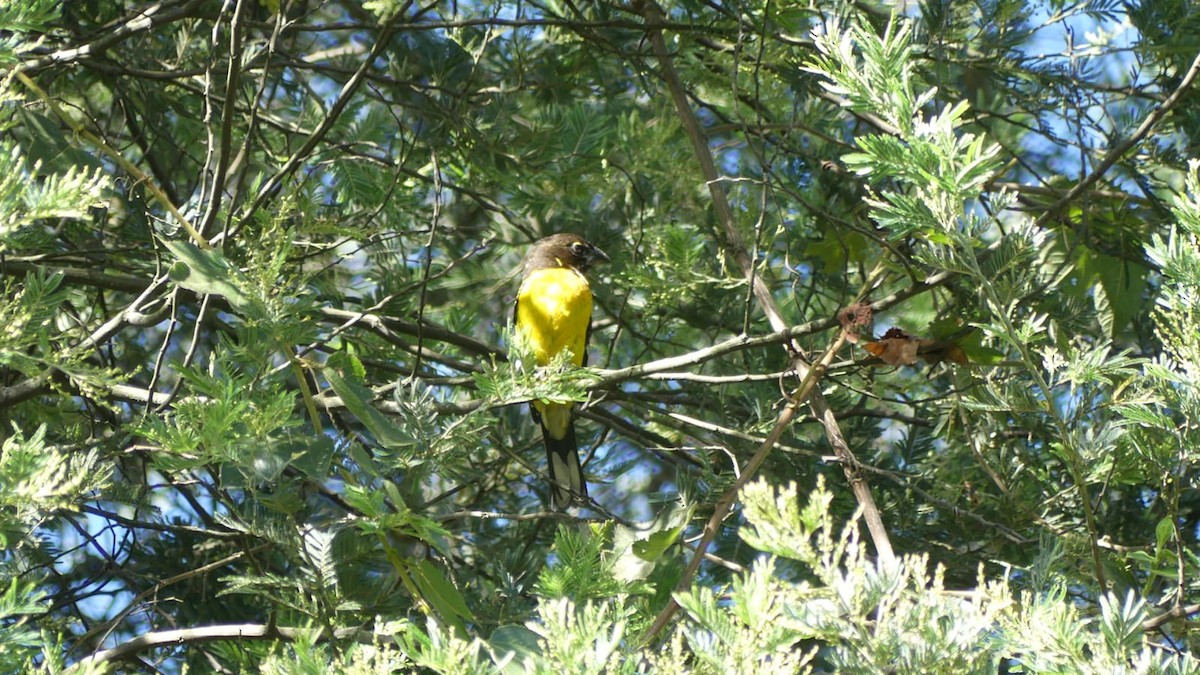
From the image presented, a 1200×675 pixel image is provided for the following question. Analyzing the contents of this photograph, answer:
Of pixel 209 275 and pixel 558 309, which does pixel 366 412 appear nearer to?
pixel 209 275

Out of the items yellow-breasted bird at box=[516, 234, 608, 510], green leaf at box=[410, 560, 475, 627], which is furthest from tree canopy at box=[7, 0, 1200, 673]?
yellow-breasted bird at box=[516, 234, 608, 510]

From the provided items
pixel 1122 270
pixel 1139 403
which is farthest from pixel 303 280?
pixel 1122 270

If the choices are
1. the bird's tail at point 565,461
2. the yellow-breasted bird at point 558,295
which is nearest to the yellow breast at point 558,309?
the yellow-breasted bird at point 558,295

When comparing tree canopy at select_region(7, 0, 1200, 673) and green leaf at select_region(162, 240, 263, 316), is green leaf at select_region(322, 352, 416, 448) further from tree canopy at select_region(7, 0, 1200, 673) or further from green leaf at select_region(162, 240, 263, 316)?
green leaf at select_region(162, 240, 263, 316)

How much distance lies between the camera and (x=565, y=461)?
16.4 ft

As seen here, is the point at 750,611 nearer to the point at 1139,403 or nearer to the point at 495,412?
the point at 1139,403

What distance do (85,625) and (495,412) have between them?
5.88 feet

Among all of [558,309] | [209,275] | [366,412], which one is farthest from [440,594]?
[558,309]

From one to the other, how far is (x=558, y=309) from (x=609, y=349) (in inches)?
30.4

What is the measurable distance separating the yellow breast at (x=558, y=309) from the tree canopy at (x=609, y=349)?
0.19m

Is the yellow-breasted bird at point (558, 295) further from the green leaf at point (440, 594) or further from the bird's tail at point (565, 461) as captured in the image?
the green leaf at point (440, 594)

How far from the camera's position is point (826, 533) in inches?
81.2

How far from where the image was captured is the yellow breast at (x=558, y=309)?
5.39 meters

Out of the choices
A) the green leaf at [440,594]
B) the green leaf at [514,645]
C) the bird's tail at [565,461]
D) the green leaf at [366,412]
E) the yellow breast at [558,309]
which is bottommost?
the green leaf at [514,645]
